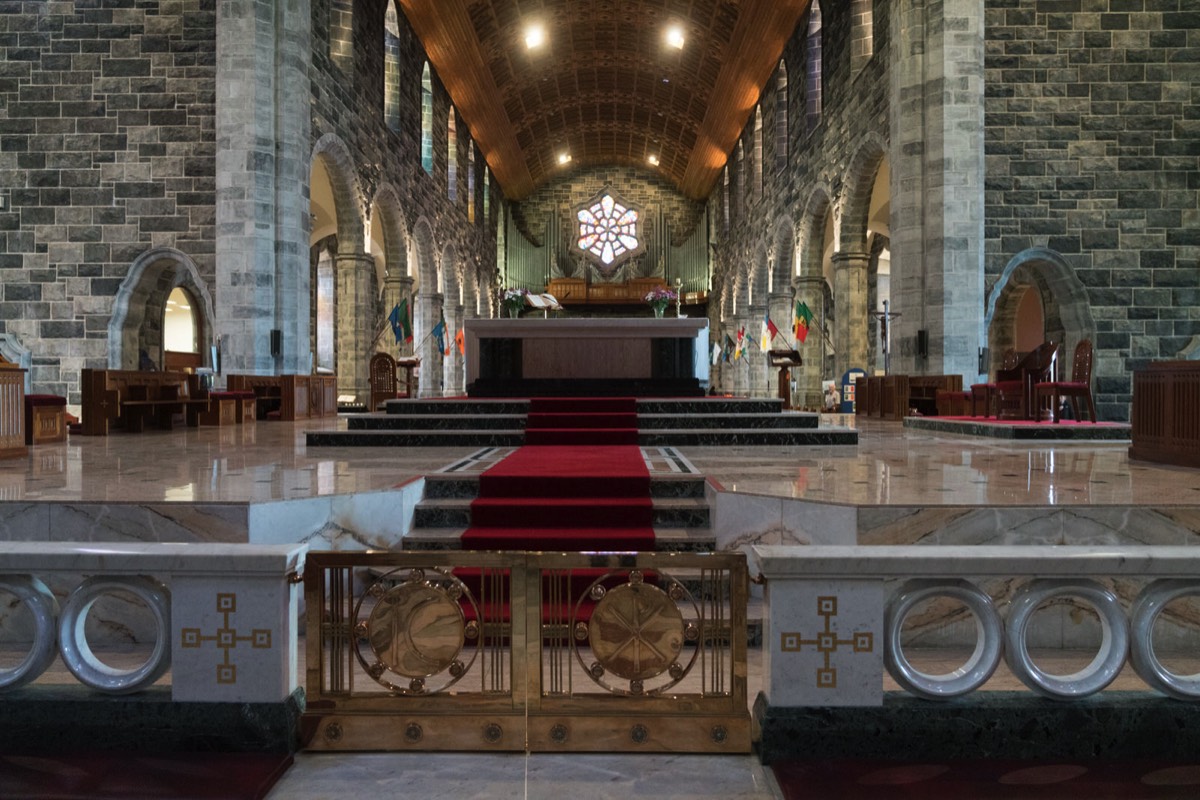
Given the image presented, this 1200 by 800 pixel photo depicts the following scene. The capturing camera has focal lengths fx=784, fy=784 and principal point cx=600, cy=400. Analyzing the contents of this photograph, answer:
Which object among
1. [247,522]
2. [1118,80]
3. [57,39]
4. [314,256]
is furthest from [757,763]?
[314,256]

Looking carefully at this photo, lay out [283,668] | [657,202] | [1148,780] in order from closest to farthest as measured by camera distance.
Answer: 1. [1148,780]
2. [283,668]
3. [657,202]

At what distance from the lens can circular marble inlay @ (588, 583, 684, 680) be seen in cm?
210

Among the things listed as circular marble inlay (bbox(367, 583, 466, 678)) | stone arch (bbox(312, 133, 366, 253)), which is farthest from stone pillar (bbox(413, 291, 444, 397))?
circular marble inlay (bbox(367, 583, 466, 678))

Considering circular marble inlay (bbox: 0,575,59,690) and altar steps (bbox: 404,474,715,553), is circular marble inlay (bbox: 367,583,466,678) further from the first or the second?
altar steps (bbox: 404,474,715,553)

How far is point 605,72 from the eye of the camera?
820 inches

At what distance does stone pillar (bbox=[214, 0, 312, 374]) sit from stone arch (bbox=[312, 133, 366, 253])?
4.40ft

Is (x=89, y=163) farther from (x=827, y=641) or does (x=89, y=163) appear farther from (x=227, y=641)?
(x=827, y=641)

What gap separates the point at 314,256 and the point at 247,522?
17.5 metres

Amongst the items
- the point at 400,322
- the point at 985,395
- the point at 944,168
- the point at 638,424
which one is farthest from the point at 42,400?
the point at 944,168

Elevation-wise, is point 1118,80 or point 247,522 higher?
point 1118,80

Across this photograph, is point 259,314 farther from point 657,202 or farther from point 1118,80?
point 657,202

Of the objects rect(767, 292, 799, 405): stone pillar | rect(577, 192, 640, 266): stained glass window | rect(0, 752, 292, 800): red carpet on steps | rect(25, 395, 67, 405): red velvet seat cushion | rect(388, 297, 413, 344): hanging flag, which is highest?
rect(577, 192, 640, 266): stained glass window

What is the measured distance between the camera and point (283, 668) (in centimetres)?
205

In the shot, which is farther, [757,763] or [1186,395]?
[1186,395]
